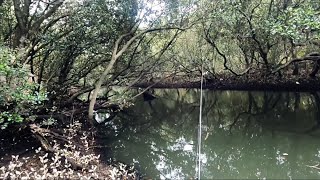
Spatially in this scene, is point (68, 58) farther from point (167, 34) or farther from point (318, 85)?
point (318, 85)

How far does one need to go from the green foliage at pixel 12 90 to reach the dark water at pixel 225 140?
2.71m

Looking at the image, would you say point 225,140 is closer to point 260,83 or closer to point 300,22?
point 300,22

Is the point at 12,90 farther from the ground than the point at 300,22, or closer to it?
closer to it

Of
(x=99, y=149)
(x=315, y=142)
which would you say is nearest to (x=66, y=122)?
(x=99, y=149)

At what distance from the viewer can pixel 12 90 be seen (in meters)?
5.71

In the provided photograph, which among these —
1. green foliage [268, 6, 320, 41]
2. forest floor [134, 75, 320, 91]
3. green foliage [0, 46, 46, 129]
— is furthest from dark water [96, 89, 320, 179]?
green foliage [268, 6, 320, 41]

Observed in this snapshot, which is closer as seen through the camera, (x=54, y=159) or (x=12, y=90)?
(x=54, y=159)

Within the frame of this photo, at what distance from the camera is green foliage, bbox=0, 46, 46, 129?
217 inches

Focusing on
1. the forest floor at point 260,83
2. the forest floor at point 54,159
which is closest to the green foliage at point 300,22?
the forest floor at point 54,159

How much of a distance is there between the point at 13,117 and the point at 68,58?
16.5ft

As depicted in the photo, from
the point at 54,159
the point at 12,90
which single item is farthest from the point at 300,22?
the point at 12,90

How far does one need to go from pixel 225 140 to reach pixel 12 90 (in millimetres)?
5993

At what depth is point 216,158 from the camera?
775cm

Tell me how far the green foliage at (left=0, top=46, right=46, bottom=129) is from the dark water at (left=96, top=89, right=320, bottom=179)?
271cm
